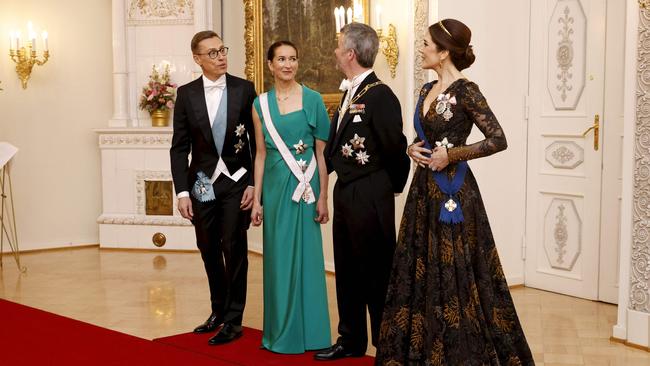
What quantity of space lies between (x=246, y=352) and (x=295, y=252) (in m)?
0.57

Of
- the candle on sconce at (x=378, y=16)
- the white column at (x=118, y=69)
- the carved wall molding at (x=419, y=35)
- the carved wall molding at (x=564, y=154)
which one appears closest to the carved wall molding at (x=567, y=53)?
the carved wall molding at (x=564, y=154)

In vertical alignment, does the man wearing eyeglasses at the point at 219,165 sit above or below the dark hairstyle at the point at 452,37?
below

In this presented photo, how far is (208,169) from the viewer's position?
4.70 metres

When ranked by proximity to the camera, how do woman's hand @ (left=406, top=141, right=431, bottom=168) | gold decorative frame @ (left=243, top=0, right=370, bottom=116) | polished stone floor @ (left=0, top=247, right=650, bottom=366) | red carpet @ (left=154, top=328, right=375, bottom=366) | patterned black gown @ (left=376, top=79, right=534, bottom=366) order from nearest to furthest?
1. patterned black gown @ (left=376, top=79, right=534, bottom=366)
2. woman's hand @ (left=406, top=141, right=431, bottom=168)
3. red carpet @ (left=154, top=328, right=375, bottom=366)
4. polished stone floor @ (left=0, top=247, right=650, bottom=366)
5. gold decorative frame @ (left=243, top=0, right=370, bottom=116)

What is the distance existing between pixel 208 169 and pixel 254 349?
99 centimetres

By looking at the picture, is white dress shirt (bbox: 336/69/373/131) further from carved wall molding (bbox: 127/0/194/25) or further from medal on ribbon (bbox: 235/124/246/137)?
carved wall molding (bbox: 127/0/194/25)

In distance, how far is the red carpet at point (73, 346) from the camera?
435cm

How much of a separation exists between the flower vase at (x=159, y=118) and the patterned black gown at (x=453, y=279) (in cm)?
501

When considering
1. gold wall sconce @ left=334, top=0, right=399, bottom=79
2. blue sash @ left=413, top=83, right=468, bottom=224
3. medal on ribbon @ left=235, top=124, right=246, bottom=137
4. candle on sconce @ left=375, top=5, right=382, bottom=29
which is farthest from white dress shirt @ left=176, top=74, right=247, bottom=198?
candle on sconce @ left=375, top=5, right=382, bottom=29

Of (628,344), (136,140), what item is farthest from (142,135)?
(628,344)

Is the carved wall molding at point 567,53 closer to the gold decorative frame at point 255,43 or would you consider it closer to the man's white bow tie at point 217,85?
the man's white bow tie at point 217,85

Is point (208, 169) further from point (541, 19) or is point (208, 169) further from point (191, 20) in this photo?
point (191, 20)

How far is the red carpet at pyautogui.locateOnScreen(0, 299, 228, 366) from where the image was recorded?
4.35 m

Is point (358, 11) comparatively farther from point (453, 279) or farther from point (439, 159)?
point (453, 279)
